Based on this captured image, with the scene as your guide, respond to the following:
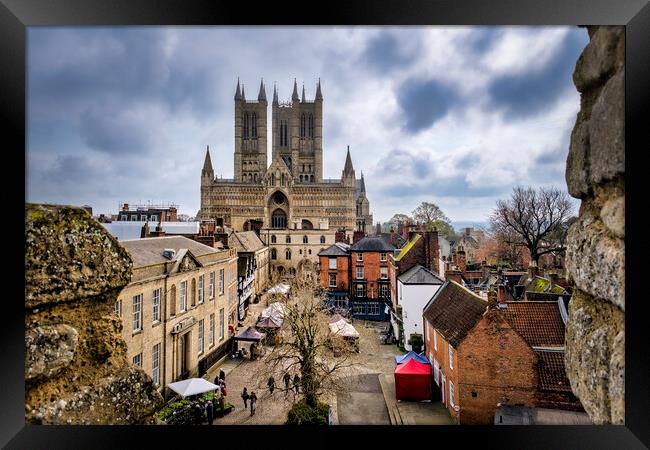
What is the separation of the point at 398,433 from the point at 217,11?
2.74 metres

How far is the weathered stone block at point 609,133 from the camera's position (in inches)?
65.9

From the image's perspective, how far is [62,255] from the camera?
1800 millimetres

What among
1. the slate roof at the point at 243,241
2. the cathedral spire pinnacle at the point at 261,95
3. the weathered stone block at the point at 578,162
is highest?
the cathedral spire pinnacle at the point at 261,95

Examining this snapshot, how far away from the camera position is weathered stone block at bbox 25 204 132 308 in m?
1.78

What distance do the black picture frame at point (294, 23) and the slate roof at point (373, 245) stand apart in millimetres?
18536

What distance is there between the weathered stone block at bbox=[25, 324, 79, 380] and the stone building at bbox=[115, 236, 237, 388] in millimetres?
5631

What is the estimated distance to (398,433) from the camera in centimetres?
215

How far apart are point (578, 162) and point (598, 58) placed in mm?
510

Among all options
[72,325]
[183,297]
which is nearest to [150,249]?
[183,297]

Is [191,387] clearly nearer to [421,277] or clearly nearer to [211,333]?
[211,333]

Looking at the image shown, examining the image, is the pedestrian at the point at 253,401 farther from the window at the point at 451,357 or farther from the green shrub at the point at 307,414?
the window at the point at 451,357

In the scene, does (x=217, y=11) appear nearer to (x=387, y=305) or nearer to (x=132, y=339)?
(x=132, y=339)

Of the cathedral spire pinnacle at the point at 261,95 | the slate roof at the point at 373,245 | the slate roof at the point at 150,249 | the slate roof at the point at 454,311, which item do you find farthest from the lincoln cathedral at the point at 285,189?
the slate roof at the point at 454,311

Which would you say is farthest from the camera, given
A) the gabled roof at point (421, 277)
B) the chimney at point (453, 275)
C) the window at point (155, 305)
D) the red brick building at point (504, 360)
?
the gabled roof at point (421, 277)
